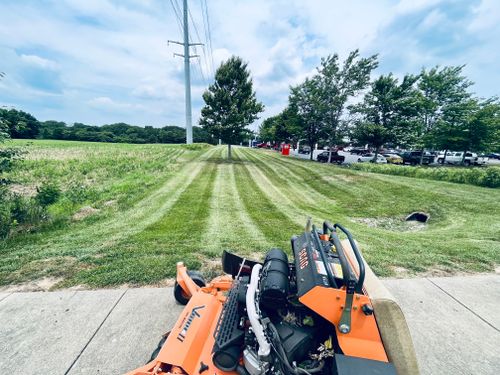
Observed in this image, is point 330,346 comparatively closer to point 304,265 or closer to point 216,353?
point 304,265

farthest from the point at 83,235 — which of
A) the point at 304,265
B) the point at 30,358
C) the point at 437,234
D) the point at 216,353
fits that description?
the point at 437,234

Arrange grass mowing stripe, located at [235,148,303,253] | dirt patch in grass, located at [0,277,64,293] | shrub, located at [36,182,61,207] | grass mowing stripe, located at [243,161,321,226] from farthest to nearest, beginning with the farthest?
grass mowing stripe, located at [243,161,321,226]
shrub, located at [36,182,61,207]
grass mowing stripe, located at [235,148,303,253]
dirt patch in grass, located at [0,277,64,293]

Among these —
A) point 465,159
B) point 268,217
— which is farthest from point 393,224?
point 465,159

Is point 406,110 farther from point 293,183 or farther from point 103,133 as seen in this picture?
point 103,133

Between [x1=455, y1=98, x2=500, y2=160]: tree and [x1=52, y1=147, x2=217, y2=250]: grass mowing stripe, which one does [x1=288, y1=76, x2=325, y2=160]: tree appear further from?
[x1=52, y1=147, x2=217, y2=250]: grass mowing stripe

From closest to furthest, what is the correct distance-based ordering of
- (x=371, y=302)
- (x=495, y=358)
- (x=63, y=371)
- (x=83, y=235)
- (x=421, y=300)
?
(x=371, y=302) < (x=63, y=371) < (x=495, y=358) < (x=421, y=300) < (x=83, y=235)

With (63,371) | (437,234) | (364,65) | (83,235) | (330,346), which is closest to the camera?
(330,346)

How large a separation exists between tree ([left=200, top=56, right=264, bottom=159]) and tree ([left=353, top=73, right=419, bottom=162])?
39.1 ft

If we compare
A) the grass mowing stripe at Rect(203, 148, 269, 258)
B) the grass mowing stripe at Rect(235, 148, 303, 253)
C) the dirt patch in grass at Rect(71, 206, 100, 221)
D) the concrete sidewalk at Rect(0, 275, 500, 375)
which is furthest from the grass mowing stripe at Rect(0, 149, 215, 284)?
the grass mowing stripe at Rect(235, 148, 303, 253)

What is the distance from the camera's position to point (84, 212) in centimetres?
827

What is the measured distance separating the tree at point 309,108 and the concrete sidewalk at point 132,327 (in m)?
26.3

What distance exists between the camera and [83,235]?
649cm

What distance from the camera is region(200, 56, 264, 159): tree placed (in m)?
23.9

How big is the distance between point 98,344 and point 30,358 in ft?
2.31
